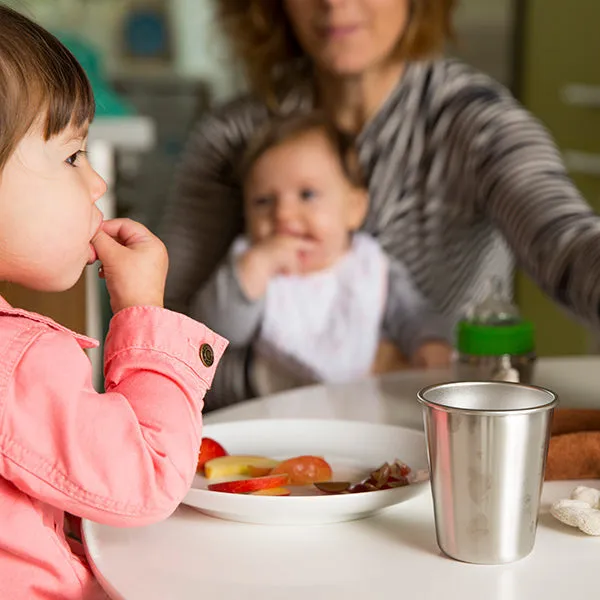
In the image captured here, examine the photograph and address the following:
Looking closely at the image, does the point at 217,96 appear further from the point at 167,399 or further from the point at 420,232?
the point at 167,399

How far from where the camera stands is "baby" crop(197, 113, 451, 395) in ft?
6.03

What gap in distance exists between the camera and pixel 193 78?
434 cm

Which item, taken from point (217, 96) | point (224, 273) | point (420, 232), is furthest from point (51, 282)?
point (217, 96)

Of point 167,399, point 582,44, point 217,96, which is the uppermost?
point 167,399

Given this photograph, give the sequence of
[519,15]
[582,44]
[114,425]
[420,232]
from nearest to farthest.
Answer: [114,425]
[420,232]
[582,44]
[519,15]

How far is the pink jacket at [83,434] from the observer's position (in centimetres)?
64

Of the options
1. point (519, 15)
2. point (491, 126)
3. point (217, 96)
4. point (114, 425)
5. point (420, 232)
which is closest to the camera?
point (114, 425)

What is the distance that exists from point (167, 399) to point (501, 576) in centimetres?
24

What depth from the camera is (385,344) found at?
1.87m

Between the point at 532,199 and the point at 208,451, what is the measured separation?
91 centimetres

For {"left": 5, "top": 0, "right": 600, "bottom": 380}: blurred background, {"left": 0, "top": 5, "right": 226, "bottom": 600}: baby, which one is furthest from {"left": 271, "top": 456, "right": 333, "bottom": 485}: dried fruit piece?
{"left": 5, "top": 0, "right": 600, "bottom": 380}: blurred background

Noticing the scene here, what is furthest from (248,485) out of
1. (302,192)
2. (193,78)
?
(193,78)


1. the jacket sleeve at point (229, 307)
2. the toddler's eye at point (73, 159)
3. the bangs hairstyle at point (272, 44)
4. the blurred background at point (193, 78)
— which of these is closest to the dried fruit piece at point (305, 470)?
the toddler's eye at point (73, 159)

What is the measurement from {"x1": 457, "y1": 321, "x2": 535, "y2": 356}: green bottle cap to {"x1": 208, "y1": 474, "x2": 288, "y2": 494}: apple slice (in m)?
0.39
